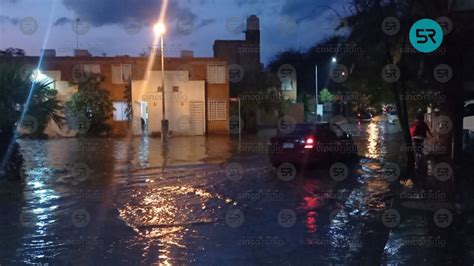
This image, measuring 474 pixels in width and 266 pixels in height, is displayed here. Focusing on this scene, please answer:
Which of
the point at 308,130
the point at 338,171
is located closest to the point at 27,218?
the point at 308,130

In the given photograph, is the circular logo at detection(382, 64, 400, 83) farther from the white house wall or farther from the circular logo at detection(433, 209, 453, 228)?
the white house wall

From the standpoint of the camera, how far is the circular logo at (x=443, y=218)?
345 inches

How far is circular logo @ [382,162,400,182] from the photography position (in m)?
14.7

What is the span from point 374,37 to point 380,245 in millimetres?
7310

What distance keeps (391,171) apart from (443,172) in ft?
10.1

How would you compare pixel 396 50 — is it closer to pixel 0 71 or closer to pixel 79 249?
pixel 79 249

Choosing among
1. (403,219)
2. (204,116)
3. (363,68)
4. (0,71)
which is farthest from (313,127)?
(204,116)

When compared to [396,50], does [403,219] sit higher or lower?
lower

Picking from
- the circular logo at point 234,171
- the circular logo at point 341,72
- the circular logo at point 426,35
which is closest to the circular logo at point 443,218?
the circular logo at point 426,35

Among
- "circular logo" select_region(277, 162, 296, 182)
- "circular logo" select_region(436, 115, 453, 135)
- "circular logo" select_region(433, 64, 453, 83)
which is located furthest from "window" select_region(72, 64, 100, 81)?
"circular logo" select_region(433, 64, 453, 83)

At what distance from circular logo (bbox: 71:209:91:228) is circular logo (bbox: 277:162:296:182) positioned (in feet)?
19.1

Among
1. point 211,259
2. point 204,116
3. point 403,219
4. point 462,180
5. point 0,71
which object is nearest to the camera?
point 211,259

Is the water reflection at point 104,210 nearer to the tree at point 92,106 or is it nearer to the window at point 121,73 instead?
the tree at point 92,106

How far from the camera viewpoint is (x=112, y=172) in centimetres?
1728
